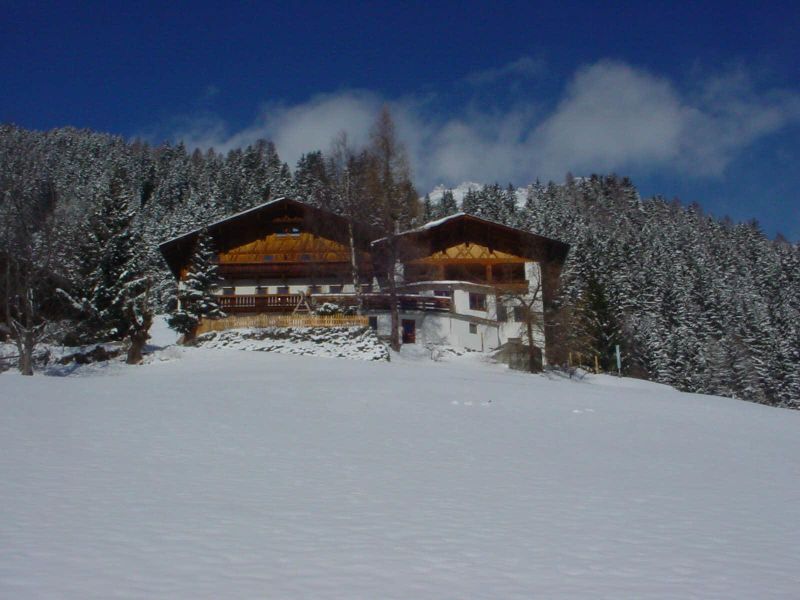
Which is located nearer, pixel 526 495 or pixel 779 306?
pixel 526 495

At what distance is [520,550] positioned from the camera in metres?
7.82

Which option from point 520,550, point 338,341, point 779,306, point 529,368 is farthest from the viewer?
point 779,306

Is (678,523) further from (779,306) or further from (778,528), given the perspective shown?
(779,306)

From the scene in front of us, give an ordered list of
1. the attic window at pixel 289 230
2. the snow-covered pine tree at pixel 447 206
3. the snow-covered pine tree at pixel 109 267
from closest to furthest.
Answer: the snow-covered pine tree at pixel 109 267, the attic window at pixel 289 230, the snow-covered pine tree at pixel 447 206

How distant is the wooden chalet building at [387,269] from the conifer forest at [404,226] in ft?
7.49

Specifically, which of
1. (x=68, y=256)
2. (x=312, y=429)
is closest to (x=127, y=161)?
(x=68, y=256)

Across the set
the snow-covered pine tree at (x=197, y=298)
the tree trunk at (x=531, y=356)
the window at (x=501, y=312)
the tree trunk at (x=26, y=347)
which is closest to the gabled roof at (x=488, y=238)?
the window at (x=501, y=312)

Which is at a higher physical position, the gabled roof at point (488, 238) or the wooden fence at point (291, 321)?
the gabled roof at point (488, 238)

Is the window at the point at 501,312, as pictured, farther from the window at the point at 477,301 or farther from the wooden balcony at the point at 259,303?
the wooden balcony at the point at 259,303

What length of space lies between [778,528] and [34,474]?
37.0ft

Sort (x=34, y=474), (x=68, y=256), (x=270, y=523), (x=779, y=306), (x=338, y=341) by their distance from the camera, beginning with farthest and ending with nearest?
(x=779, y=306)
(x=68, y=256)
(x=338, y=341)
(x=34, y=474)
(x=270, y=523)

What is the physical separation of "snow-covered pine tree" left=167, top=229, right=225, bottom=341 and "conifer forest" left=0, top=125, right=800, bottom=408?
2.01 m

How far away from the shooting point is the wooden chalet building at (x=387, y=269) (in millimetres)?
40219

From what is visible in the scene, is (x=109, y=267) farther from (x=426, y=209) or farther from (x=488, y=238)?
(x=488, y=238)
